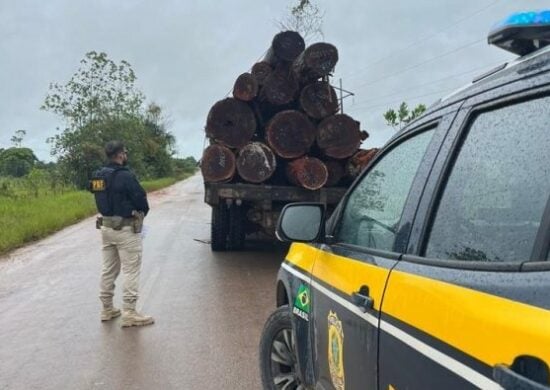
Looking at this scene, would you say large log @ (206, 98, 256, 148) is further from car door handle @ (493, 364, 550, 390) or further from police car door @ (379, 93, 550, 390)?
car door handle @ (493, 364, 550, 390)

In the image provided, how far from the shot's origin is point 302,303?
319 centimetres

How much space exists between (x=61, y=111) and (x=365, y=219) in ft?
123

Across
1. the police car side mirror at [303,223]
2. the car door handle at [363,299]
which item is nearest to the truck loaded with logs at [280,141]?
the police car side mirror at [303,223]

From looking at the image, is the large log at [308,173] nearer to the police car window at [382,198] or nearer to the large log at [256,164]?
the large log at [256,164]

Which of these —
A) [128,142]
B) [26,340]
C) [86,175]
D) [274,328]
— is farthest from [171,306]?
[128,142]

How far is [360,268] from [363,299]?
0.68ft

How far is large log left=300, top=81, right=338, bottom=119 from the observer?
9141mm

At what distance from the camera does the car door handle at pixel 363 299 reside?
7.00 ft

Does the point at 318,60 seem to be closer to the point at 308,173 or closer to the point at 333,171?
the point at 308,173

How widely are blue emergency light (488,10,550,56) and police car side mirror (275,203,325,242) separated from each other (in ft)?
4.39

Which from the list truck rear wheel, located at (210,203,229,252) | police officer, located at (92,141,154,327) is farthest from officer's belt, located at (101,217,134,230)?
truck rear wheel, located at (210,203,229,252)

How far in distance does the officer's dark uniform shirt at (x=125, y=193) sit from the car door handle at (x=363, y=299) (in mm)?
4058

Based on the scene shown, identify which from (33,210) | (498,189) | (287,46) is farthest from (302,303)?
(33,210)

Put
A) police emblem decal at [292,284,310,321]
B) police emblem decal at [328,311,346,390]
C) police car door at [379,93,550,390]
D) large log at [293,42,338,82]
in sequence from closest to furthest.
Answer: police car door at [379,93,550,390] < police emblem decal at [328,311,346,390] < police emblem decal at [292,284,310,321] < large log at [293,42,338,82]
